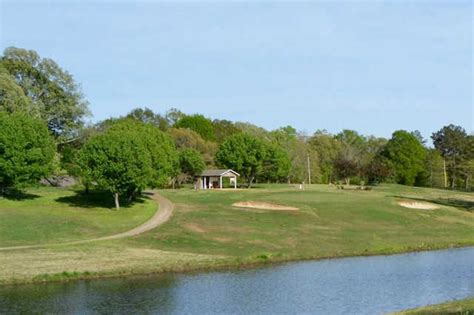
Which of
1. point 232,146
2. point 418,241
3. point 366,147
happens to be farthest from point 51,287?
point 366,147

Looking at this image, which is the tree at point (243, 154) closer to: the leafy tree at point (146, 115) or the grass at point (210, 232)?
the grass at point (210, 232)

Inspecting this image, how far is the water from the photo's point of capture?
33.8 metres

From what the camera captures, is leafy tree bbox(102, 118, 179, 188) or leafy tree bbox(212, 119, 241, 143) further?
leafy tree bbox(212, 119, 241, 143)

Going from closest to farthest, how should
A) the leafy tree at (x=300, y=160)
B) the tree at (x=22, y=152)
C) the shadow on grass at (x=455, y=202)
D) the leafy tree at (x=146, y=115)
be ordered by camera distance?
1. the tree at (x=22, y=152)
2. the shadow on grass at (x=455, y=202)
3. the leafy tree at (x=300, y=160)
4. the leafy tree at (x=146, y=115)

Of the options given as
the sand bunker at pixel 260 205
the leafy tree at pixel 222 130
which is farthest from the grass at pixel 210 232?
the leafy tree at pixel 222 130

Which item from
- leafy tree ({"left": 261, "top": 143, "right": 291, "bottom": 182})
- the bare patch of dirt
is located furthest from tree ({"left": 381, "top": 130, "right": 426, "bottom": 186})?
the bare patch of dirt

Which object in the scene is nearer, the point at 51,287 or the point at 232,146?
the point at 51,287

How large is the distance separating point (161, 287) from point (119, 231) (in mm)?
24827

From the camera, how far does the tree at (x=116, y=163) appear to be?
75.5m

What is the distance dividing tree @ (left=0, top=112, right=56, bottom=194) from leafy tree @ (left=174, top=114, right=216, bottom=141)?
316 feet

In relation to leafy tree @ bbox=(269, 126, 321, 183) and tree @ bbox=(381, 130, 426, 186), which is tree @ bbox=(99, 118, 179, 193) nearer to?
leafy tree @ bbox=(269, 126, 321, 183)

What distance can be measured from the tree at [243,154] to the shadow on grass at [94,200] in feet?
127

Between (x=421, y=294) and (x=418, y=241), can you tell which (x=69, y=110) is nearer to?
(x=418, y=241)

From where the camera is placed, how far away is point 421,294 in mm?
36750
